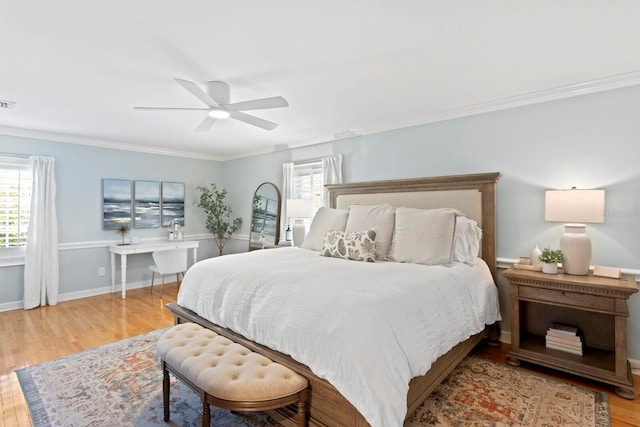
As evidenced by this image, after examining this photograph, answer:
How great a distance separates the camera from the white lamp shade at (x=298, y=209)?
15.0 feet

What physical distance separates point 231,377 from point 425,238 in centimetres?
194

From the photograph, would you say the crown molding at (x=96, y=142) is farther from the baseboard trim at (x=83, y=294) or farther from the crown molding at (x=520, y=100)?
the crown molding at (x=520, y=100)

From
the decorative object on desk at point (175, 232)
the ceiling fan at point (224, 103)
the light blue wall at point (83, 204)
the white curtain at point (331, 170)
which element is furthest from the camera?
the decorative object on desk at point (175, 232)

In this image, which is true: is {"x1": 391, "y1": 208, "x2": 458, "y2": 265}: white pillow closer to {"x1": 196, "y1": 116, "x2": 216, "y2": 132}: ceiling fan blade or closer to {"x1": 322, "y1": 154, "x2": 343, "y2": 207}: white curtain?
{"x1": 322, "y1": 154, "x2": 343, "y2": 207}: white curtain

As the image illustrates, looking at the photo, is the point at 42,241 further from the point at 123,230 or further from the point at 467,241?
the point at 467,241

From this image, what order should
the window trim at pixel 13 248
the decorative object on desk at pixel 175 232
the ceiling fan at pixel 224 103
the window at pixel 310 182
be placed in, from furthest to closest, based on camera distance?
the decorative object on desk at pixel 175 232, the window at pixel 310 182, the window trim at pixel 13 248, the ceiling fan at pixel 224 103

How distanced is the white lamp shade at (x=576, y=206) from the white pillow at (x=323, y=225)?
1887mm

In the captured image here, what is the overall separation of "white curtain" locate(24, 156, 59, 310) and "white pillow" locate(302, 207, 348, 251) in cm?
363

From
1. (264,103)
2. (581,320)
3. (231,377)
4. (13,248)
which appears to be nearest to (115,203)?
(13,248)

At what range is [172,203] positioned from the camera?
19.2ft

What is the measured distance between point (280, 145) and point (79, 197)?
3.11 metres

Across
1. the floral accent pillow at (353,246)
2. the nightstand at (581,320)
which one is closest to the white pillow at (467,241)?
the nightstand at (581,320)

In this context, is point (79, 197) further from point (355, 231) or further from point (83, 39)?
point (355, 231)

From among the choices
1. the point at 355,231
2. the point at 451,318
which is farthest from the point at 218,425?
the point at 355,231
